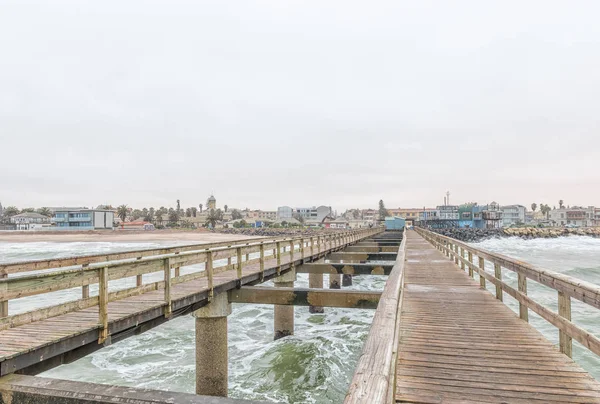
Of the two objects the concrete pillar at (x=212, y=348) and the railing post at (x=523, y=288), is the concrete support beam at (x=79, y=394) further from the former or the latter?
the concrete pillar at (x=212, y=348)

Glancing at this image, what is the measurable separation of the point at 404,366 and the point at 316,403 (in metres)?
6.41

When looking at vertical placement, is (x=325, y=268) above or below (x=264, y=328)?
above

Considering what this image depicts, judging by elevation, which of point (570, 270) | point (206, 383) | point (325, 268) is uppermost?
point (325, 268)

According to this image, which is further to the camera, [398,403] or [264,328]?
[264,328]

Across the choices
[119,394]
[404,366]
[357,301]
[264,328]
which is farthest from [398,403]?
[264,328]

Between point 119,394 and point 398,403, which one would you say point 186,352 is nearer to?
point 119,394

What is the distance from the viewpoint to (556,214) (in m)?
186

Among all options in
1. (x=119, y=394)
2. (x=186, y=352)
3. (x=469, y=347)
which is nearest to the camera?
(x=119, y=394)

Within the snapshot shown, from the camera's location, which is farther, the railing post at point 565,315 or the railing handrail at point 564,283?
the railing post at point 565,315

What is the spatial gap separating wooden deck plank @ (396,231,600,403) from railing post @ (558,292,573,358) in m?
0.09

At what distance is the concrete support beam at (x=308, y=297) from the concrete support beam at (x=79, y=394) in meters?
5.58

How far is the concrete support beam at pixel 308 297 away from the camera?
8.64 m

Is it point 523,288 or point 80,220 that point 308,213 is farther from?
point 523,288

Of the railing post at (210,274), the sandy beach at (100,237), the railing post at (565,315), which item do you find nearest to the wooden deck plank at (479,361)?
the railing post at (565,315)
